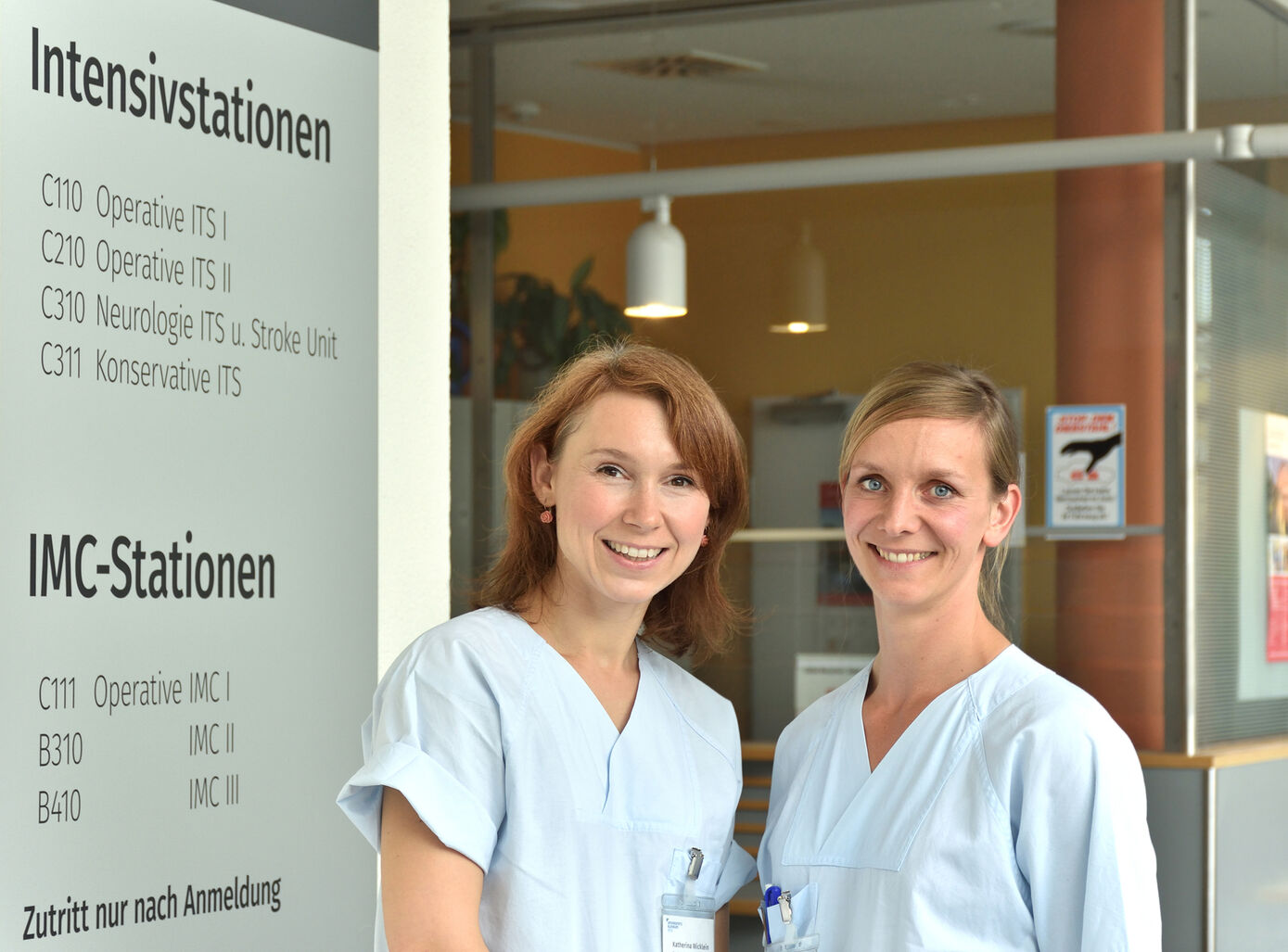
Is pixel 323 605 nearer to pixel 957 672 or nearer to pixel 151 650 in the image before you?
pixel 151 650

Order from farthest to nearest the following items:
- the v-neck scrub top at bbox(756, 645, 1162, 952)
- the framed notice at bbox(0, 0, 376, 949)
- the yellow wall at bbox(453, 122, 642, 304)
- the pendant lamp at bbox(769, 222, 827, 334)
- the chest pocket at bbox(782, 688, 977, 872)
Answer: the yellow wall at bbox(453, 122, 642, 304) < the pendant lamp at bbox(769, 222, 827, 334) < the framed notice at bbox(0, 0, 376, 949) < the chest pocket at bbox(782, 688, 977, 872) < the v-neck scrub top at bbox(756, 645, 1162, 952)

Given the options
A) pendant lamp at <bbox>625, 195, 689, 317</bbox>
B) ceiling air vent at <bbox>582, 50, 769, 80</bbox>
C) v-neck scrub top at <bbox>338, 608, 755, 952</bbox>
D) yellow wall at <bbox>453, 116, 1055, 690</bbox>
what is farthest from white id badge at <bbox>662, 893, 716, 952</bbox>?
ceiling air vent at <bbox>582, 50, 769, 80</bbox>

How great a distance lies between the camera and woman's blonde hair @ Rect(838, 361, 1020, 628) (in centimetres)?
189

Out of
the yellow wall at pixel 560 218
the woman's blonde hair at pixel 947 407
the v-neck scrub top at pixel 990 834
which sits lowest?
the v-neck scrub top at pixel 990 834

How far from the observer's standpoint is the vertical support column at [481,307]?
511 centimetres

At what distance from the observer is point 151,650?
233cm

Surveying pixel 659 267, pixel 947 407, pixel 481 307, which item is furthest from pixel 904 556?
pixel 481 307

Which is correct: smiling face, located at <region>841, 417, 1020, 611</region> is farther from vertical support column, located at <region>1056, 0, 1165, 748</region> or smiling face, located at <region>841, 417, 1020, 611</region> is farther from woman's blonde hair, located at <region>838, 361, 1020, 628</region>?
vertical support column, located at <region>1056, 0, 1165, 748</region>

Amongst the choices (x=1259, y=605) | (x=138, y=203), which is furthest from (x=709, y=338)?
(x=138, y=203)

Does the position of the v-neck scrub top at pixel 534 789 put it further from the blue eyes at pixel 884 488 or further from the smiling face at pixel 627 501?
the blue eyes at pixel 884 488

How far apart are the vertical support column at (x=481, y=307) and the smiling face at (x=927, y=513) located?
3.24 m

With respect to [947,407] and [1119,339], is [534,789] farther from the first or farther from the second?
[1119,339]

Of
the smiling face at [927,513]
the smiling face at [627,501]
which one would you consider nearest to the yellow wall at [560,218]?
the smiling face at [627,501]

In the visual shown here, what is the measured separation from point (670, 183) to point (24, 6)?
2794mm
